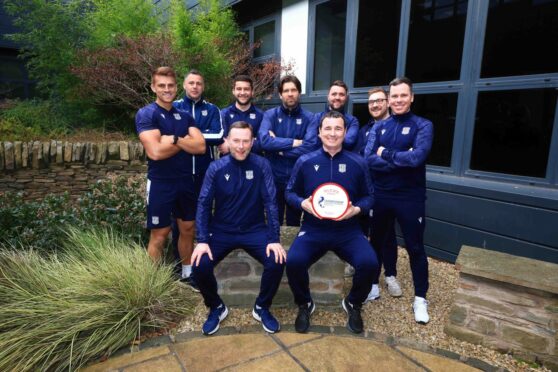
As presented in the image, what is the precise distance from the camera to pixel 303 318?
280cm

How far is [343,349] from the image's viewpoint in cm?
256

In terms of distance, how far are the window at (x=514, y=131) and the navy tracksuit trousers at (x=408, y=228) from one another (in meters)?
1.52

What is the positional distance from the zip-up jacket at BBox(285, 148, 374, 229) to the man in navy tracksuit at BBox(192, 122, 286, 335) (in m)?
0.28

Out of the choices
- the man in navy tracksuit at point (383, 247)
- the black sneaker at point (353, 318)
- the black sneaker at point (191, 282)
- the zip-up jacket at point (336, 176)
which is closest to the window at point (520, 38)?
the man in navy tracksuit at point (383, 247)

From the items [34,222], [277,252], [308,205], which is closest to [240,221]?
[277,252]

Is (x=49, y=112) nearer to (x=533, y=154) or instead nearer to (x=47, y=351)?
(x=47, y=351)

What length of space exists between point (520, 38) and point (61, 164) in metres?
6.40

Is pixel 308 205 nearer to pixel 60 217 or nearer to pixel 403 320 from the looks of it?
pixel 403 320

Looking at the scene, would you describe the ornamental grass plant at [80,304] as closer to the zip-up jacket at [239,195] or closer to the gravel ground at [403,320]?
the gravel ground at [403,320]

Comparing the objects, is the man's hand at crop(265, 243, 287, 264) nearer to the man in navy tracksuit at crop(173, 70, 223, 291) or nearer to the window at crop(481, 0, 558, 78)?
the man in navy tracksuit at crop(173, 70, 223, 291)

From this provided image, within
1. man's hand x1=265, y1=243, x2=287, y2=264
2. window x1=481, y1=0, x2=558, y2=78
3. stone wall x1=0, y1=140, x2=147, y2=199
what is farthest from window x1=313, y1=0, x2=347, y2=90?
man's hand x1=265, y1=243, x2=287, y2=264

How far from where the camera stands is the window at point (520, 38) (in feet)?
11.3

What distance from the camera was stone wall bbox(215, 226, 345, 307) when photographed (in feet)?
10.0

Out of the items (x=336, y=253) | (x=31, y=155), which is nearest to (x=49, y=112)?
(x=31, y=155)
